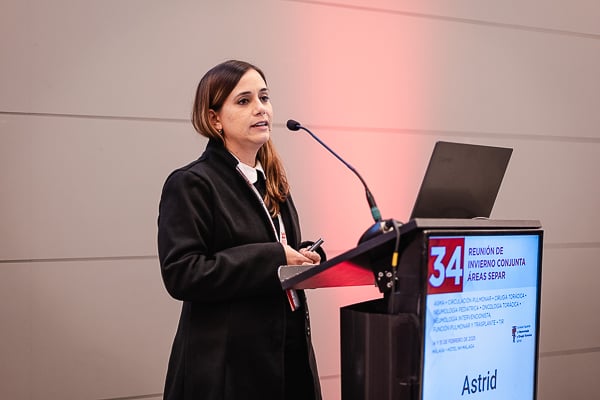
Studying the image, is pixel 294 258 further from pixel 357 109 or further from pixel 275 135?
pixel 357 109

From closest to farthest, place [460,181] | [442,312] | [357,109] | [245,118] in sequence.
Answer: [442,312] → [460,181] → [245,118] → [357,109]

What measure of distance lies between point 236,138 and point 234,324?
50 cm

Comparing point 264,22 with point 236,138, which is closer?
point 236,138

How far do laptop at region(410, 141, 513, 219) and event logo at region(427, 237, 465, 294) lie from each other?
0.10 meters

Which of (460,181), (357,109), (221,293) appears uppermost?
(357,109)

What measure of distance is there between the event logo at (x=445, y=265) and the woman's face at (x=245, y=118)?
74 centimetres

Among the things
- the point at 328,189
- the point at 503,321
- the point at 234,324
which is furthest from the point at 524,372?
the point at 328,189

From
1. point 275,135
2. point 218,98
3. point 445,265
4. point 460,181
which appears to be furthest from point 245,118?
point 275,135

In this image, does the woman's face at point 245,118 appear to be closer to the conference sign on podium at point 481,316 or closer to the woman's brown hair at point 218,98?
the woman's brown hair at point 218,98

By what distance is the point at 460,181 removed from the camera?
1554 mm

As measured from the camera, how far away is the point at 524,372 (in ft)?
5.36

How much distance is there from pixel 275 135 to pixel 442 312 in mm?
1771

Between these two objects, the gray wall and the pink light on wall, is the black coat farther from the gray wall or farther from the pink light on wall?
the pink light on wall

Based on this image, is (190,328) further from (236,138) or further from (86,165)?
(86,165)
